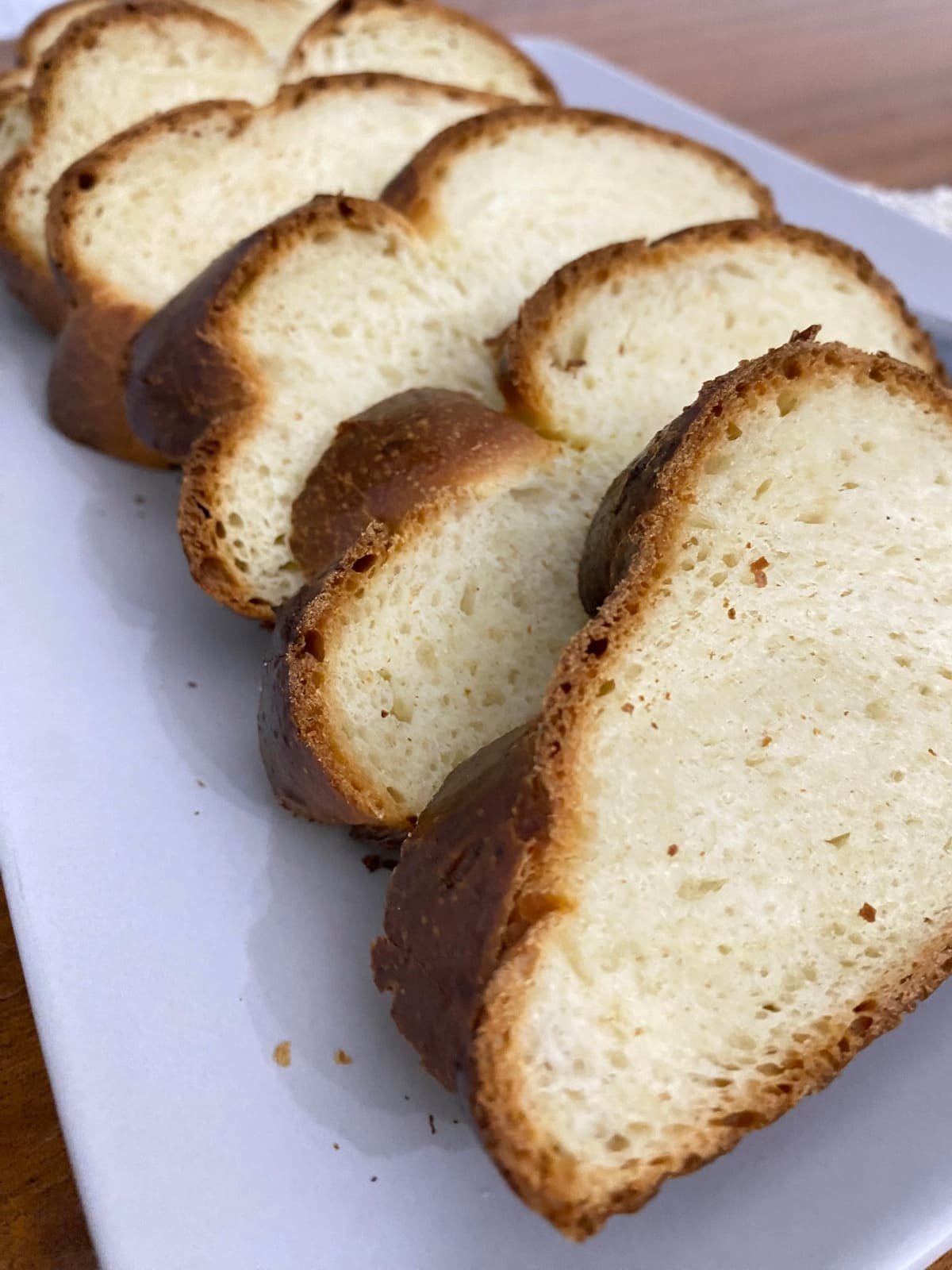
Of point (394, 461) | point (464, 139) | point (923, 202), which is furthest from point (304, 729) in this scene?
point (923, 202)

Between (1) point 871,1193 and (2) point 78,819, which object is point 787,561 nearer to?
(1) point 871,1193

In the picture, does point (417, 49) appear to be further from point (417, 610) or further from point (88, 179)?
point (417, 610)

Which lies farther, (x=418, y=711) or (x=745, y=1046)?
(x=418, y=711)

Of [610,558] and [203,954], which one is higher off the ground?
[610,558]

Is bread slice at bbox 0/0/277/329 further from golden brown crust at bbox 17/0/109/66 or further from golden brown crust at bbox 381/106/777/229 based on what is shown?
golden brown crust at bbox 381/106/777/229

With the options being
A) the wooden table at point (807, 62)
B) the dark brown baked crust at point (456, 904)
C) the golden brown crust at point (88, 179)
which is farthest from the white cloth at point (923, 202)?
the dark brown baked crust at point (456, 904)

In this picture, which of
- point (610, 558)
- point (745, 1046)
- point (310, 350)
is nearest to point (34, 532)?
point (310, 350)
